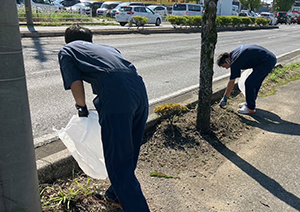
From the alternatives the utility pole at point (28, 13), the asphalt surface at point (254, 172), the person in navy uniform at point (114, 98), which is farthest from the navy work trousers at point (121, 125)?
the utility pole at point (28, 13)

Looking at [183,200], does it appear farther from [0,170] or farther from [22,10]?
[22,10]

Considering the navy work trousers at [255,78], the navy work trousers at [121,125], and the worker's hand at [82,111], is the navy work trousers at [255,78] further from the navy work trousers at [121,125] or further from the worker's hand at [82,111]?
the worker's hand at [82,111]

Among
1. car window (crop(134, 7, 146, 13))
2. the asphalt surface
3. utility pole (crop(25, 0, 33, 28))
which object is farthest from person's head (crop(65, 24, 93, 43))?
car window (crop(134, 7, 146, 13))

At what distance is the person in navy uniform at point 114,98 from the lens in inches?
83.5

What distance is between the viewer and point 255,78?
4965 mm

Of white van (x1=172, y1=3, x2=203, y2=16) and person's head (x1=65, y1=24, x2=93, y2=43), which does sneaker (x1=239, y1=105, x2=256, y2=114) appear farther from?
white van (x1=172, y1=3, x2=203, y2=16)

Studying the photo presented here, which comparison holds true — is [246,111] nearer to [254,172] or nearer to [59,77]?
[254,172]

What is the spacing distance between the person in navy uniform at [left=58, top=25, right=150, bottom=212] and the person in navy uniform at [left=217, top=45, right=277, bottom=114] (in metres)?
2.81

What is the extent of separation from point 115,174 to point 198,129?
2043 mm

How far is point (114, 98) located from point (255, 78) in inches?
137

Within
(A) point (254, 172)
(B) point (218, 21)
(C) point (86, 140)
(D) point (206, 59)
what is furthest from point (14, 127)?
(B) point (218, 21)

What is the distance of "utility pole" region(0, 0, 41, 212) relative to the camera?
5.57 feet

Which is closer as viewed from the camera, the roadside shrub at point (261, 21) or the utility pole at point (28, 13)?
the utility pole at point (28, 13)

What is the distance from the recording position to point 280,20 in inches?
1935
